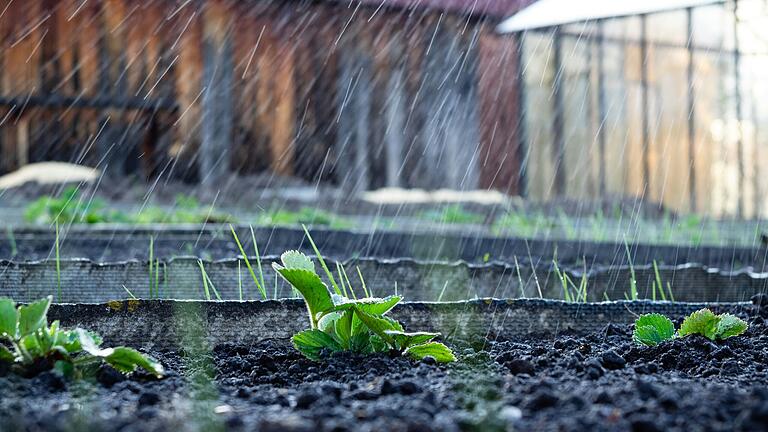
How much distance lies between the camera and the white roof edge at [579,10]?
7.77 metres

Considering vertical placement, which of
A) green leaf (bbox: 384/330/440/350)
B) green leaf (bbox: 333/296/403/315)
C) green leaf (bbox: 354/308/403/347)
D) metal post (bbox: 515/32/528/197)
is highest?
metal post (bbox: 515/32/528/197)

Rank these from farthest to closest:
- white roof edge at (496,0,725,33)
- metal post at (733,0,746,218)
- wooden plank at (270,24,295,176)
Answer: wooden plank at (270,24,295,176) → white roof edge at (496,0,725,33) → metal post at (733,0,746,218)

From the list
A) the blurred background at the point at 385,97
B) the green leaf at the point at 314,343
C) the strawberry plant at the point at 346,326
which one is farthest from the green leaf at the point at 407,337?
the blurred background at the point at 385,97

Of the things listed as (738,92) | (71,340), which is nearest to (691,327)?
(71,340)

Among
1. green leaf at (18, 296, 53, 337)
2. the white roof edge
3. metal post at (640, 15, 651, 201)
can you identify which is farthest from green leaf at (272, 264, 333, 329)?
metal post at (640, 15, 651, 201)

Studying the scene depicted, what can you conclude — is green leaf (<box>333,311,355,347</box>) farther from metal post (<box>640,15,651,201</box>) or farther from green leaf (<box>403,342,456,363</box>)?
metal post (<box>640,15,651,201</box>)

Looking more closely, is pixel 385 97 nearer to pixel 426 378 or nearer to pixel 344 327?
pixel 344 327

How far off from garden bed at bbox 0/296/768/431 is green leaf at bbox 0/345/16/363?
0.07 metres

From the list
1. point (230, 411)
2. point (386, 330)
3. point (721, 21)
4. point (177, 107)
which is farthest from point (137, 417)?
point (721, 21)

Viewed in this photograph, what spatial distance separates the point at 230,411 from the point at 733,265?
2.94 metres

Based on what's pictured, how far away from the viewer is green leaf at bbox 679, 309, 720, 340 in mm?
1790

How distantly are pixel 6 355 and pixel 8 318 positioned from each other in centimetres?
7

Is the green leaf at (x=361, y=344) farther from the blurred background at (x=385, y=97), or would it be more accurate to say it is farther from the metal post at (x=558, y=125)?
the metal post at (x=558, y=125)

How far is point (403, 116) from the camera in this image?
8758mm
